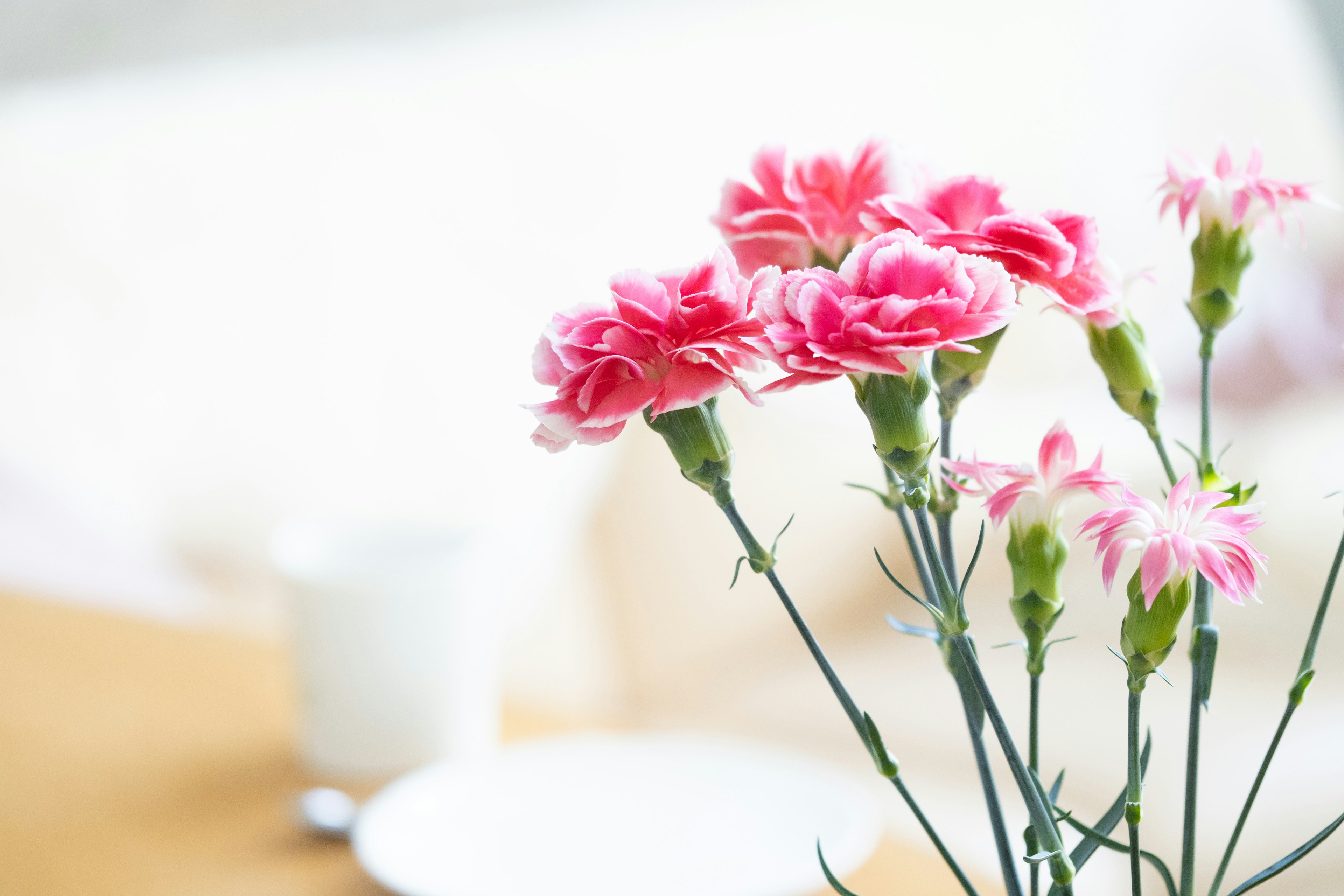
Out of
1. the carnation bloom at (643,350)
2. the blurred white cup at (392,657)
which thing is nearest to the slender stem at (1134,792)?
the carnation bloom at (643,350)

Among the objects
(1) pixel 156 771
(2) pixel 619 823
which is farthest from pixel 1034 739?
(1) pixel 156 771

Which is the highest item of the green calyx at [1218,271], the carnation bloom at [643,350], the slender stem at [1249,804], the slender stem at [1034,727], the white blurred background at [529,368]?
the white blurred background at [529,368]

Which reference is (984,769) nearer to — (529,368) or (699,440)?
(699,440)

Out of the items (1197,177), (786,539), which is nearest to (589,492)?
(786,539)

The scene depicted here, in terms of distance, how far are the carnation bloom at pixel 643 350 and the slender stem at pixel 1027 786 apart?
7cm

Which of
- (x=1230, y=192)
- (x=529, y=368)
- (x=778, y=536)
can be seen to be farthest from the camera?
(x=529, y=368)

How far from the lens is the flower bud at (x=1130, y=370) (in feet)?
1.01

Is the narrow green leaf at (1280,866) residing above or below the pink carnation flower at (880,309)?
below

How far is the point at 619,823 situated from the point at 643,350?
37 cm

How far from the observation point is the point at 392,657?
604 millimetres

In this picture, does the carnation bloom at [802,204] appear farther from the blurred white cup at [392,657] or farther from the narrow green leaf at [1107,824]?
the blurred white cup at [392,657]

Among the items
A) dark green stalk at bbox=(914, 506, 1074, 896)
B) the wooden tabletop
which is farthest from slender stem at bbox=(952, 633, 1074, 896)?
the wooden tabletop

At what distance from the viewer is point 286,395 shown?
1048 mm

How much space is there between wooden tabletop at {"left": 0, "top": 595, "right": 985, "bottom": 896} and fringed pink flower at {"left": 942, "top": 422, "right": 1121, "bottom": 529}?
274mm
